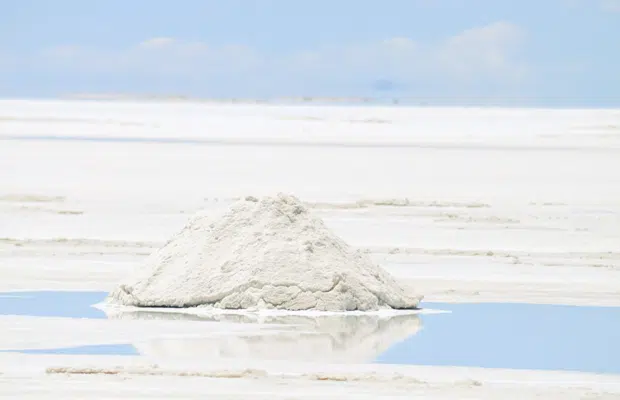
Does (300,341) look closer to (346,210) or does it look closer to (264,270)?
(264,270)

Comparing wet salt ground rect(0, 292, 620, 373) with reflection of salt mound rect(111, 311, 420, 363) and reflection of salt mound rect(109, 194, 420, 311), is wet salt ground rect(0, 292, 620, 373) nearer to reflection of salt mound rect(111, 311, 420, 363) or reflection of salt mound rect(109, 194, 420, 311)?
reflection of salt mound rect(111, 311, 420, 363)

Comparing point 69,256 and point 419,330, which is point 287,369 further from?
point 69,256

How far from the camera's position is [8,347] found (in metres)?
10.0

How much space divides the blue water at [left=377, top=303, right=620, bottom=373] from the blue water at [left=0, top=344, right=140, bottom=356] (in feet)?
5.01

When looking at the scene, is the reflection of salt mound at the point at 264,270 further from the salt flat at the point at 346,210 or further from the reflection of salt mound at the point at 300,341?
the salt flat at the point at 346,210

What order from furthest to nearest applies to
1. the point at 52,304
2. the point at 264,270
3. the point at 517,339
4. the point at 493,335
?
the point at 52,304, the point at 264,270, the point at 493,335, the point at 517,339

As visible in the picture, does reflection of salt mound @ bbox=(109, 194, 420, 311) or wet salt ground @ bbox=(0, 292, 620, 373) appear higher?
reflection of salt mound @ bbox=(109, 194, 420, 311)

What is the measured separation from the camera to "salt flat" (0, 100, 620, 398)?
9.44m

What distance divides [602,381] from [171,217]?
12.7m

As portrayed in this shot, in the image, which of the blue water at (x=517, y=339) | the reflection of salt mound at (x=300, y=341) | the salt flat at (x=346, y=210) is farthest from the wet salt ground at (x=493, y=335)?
the salt flat at (x=346, y=210)

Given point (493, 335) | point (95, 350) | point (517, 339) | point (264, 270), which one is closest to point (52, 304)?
point (264, 270)

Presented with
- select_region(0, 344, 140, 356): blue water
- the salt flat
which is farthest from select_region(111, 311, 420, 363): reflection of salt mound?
the salt flat

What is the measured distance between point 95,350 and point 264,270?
243cm

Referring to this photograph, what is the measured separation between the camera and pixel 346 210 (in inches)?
894
